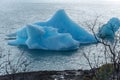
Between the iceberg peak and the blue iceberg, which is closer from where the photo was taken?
the blue iceberg

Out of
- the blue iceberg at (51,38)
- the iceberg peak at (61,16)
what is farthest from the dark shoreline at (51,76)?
the iceberg peak at (61,16)

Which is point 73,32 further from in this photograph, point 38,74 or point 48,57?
point 38,74

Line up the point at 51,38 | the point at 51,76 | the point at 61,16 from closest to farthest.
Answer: the point at 51,76 < the point at 51,38 < the point at 61,16

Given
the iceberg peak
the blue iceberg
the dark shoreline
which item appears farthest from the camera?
the iceberg peak

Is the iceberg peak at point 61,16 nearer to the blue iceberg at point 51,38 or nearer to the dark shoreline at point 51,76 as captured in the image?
the blue iceberg at point 51,38

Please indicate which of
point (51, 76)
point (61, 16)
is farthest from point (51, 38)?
point (51, 76)

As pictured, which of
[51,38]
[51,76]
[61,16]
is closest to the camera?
[51,76]

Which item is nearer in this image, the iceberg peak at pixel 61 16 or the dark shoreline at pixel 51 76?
the dark shoreline at pixel 51 76

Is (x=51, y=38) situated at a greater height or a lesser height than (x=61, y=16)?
lesser

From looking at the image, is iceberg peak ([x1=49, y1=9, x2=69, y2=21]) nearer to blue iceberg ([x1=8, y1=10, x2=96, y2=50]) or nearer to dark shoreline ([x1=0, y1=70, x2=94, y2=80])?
blue iceberg ([x1=8, y1=10, x2=96, y2=50])

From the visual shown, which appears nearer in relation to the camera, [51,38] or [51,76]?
[51,76]

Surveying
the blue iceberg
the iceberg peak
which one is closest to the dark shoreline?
the blue iceberg

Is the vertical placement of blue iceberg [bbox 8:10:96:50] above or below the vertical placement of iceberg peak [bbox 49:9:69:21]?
below

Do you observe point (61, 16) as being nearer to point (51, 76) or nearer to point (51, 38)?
point (51, 38)
